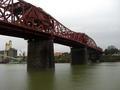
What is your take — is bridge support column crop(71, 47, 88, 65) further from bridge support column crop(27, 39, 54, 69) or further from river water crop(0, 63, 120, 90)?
river water crop(0, 63, 120, 90)

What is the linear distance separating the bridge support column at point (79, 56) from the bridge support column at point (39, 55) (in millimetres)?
52500

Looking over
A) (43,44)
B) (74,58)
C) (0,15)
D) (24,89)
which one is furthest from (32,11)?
(74,58)

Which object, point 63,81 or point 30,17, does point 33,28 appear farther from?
point 63,81

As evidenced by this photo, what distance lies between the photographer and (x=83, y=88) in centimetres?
2698

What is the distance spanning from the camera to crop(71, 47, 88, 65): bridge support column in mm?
126056

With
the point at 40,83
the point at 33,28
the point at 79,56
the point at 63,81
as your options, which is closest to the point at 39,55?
the point at 33,28

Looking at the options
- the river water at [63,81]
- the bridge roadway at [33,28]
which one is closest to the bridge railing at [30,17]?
the bridge roadway at [33,28]

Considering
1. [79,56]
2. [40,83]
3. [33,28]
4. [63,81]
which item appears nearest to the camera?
[40,83]

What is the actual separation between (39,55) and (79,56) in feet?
186

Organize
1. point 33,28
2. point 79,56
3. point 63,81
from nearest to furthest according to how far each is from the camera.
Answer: point 63,81 < point 33,28 < point 79,56

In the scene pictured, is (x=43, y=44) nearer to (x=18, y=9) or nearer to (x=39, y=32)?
(x=39, y=32)

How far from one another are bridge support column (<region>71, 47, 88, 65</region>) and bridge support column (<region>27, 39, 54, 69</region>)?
52.5 metres

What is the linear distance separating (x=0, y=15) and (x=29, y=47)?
19355 millimetres

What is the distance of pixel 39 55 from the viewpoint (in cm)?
7344
